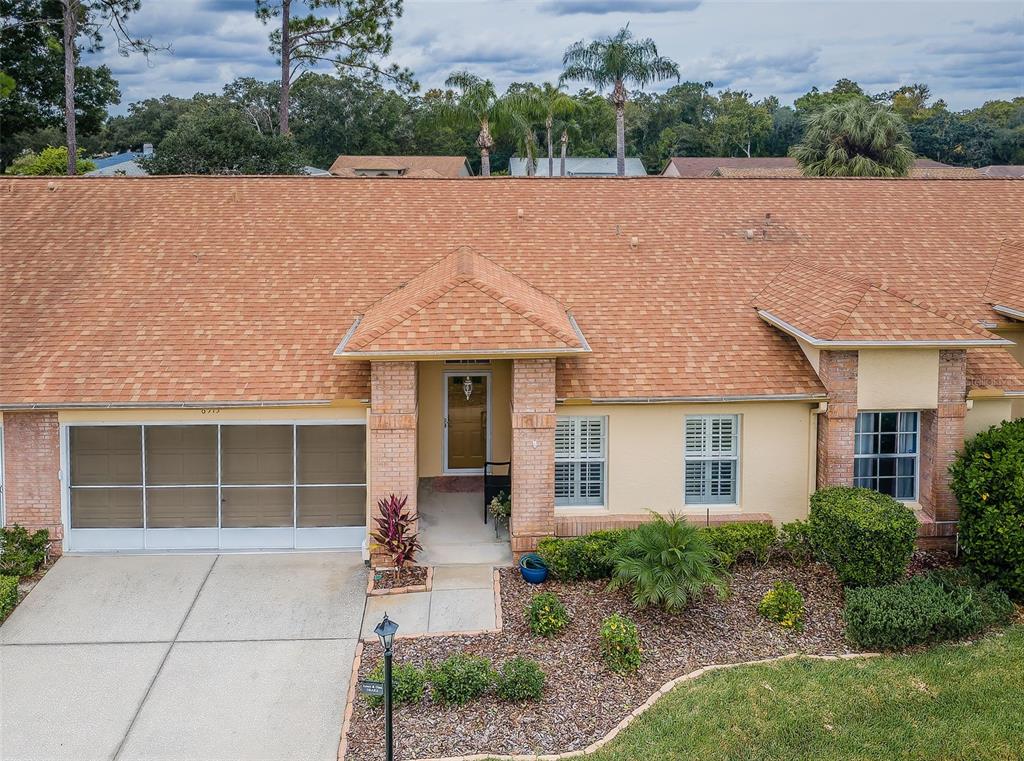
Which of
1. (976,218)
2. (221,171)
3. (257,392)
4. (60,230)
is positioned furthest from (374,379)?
(221,171)

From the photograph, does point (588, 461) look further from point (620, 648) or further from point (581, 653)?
point (620, 648)

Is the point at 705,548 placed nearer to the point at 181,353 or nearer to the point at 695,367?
the point at 695,367

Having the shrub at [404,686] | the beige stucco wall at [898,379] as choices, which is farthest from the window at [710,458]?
the shrub at [404,686]

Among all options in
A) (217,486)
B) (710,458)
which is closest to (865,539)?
(710,458)

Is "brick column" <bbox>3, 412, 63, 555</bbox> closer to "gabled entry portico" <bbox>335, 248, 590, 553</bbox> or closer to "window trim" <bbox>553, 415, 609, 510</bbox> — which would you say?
"gabled entry portico" <bbox>335, 248, 590, 553</bbox>

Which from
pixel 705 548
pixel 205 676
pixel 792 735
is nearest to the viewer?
pixel 792 735
